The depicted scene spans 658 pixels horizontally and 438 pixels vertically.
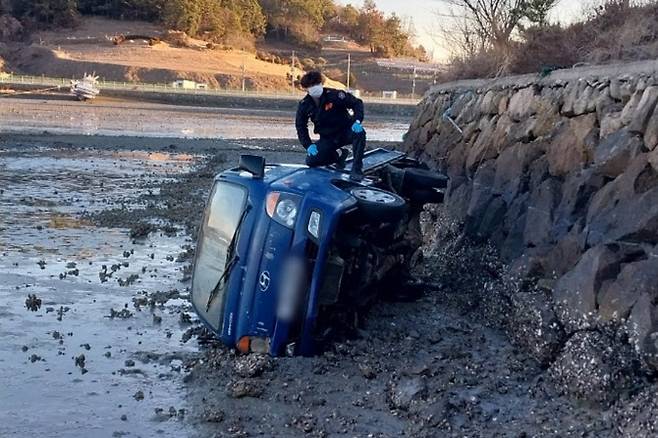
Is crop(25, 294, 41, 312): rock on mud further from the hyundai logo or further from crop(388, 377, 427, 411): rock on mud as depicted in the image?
crop(388, 377, 427, 411): rock on mud

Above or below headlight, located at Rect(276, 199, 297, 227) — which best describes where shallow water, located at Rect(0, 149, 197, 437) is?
→ below

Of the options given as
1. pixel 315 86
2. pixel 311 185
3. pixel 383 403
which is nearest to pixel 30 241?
pixel 315 86

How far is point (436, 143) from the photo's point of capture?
15500 mm

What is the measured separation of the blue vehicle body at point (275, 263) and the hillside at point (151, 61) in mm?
90311

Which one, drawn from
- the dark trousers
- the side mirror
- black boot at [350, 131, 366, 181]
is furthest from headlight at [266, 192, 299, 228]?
the dark trousers

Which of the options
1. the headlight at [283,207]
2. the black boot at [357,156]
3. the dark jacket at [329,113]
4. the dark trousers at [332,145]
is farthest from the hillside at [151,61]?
the headlight at [283,207]

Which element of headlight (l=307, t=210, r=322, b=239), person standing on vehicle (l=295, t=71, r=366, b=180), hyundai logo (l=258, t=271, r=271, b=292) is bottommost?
hyundai logo (l=258, t=271, r=271, b=292)

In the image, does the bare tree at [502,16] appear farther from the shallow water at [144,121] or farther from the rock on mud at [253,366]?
the shallow water at [144,121]

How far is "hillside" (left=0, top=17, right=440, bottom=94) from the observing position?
9606 centimetres

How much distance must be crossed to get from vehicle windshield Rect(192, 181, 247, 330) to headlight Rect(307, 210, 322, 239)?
2.20 feet

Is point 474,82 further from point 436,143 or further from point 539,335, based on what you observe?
point 539,335

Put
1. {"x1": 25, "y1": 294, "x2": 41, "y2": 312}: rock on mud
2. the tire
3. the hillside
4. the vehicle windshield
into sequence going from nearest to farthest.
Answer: the vehicle windshield, {"x1": 25, "y1": 294, "x2": 41, "y2": 312}: rock on mud, the tire, the hillside

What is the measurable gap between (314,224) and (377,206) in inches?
28.8

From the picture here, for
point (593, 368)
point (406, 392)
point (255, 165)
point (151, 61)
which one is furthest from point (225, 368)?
point (151, 61)
